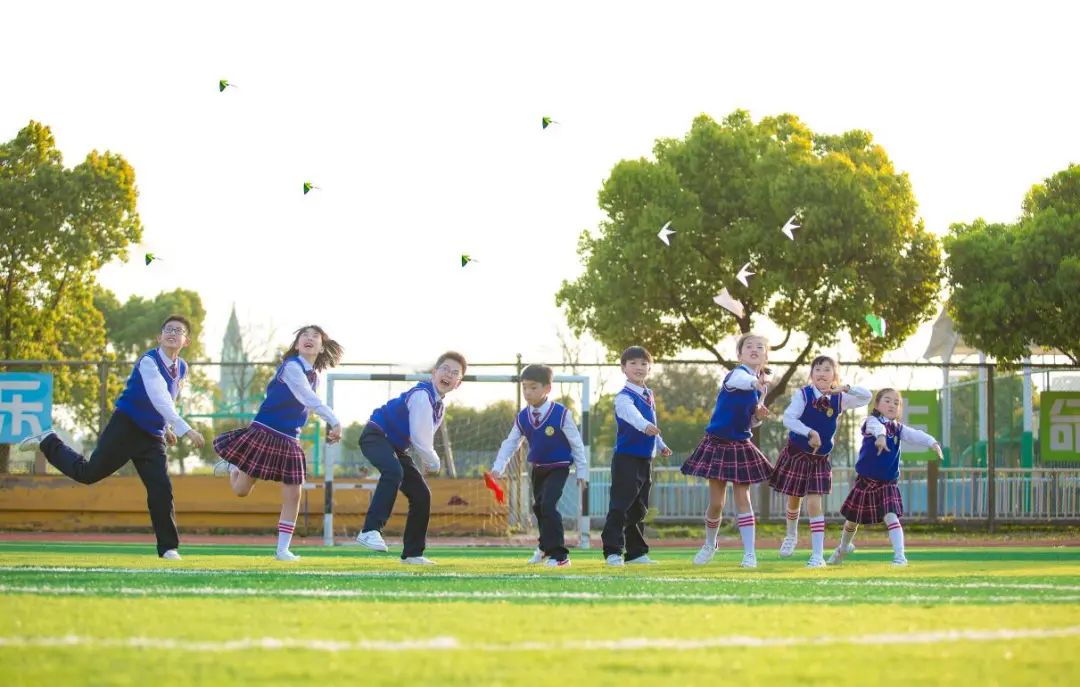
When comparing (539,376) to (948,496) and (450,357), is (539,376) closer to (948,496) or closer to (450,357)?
(450,357)

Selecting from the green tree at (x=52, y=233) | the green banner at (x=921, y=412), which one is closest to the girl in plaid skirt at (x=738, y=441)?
the green banner at (x=921, y=412)

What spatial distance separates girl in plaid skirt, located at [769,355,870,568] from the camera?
10.9 meters

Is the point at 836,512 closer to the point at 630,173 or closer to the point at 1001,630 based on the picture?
the point at 630,173

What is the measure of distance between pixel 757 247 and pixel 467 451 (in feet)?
17.9

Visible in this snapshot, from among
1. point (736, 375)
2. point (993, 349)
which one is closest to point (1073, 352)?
point (993, 349)

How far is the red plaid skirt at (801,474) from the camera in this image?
11039 millimetres

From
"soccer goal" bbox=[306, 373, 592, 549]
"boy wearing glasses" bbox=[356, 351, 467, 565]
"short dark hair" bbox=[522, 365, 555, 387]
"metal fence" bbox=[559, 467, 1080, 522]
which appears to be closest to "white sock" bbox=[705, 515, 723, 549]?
"short dark hair" bbox=[522, 365, 555, 387]

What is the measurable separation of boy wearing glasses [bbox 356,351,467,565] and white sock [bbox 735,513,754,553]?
207 cm

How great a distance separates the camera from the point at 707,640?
450cm

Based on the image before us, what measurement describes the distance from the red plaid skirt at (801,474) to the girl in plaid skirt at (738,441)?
26.2 inches

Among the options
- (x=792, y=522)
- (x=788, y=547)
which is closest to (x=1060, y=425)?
(x=788, y=547)

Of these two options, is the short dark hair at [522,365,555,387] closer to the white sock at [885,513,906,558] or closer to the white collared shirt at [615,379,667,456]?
the white collared shirt at [615,379,667,456]

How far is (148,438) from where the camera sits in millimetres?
9742

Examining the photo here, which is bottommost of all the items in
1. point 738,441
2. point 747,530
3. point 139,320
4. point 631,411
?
point 747,530
